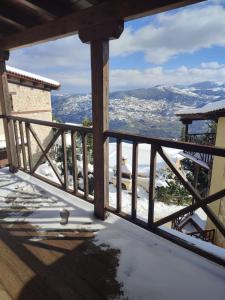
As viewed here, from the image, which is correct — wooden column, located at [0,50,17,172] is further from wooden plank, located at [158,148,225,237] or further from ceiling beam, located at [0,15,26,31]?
wooden plank, located at [158,148,225,237]

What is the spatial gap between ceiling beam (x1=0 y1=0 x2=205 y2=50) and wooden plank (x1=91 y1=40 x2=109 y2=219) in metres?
0.24

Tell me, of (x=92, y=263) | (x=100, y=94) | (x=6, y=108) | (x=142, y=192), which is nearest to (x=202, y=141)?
(x=142, y=192)

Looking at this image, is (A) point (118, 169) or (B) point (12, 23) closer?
(A) point (118, 169)

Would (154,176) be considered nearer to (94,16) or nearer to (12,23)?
(94,16)

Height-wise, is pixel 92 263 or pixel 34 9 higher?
pixel 34 9

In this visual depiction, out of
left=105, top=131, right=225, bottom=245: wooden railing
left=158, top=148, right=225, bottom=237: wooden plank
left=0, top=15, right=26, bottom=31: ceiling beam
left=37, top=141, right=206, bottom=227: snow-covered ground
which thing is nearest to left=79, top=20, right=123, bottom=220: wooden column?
left=105, top=131, right=225, bottom=245: wooden railing

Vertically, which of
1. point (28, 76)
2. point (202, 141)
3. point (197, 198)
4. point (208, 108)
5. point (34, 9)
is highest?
point (28, 76)

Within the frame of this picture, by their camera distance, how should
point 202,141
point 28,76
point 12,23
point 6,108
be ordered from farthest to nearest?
point 28,76 < point 202,141 < point 6,108 < point 12,23

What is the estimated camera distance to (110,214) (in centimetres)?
284

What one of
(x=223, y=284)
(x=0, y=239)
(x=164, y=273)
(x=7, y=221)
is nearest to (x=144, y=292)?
(x=164, y=273)

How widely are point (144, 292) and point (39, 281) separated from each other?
2.72ft

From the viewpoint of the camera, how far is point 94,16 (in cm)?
223

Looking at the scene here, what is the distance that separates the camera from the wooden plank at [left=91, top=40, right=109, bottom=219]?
2326 mm

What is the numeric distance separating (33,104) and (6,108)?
9.72 meters
